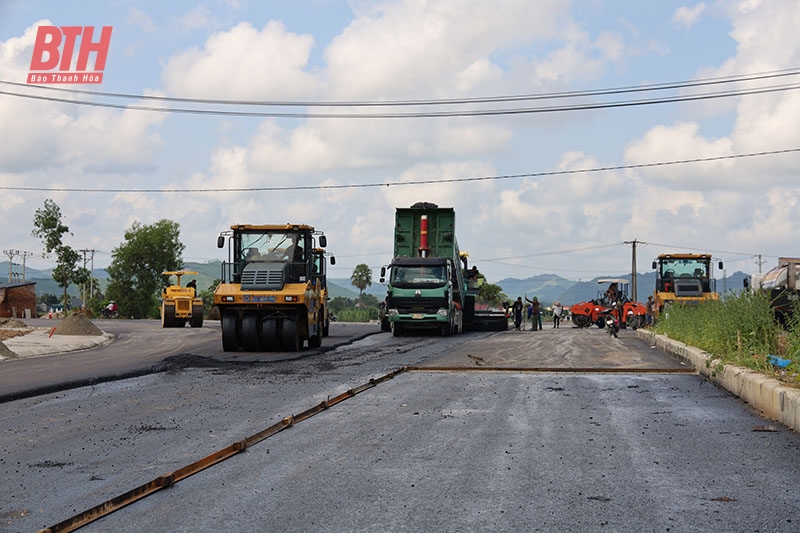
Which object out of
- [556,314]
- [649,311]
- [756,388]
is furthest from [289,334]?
[556,314]

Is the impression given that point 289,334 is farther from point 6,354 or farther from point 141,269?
point 141,269

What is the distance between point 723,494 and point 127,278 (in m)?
109

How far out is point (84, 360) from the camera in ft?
67.0

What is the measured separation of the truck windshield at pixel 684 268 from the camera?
135 feet

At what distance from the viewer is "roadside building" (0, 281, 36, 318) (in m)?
71.2

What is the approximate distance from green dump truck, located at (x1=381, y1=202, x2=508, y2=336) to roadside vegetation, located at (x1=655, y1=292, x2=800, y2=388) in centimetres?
1369

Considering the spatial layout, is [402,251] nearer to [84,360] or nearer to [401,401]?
[84,360]

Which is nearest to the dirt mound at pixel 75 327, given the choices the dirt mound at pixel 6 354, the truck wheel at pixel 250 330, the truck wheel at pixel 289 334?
the dirt mound at pixel 6 354

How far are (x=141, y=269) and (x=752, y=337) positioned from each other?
102256 mm

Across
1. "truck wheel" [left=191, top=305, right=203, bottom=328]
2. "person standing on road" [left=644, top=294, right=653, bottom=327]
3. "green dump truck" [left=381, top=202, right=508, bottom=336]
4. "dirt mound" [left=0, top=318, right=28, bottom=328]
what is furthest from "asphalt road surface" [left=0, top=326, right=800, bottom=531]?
"person standing on road" [left=644, top=294, right=653, bottom=327]

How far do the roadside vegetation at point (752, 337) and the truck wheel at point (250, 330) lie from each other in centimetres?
1046

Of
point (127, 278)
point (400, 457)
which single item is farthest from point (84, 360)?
point (127, 278)

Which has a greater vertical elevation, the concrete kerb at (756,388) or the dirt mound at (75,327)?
the dirt mound at (75,327)

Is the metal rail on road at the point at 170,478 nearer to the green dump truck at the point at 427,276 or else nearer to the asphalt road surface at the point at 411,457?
the asphalt road surface at the point at 411,457
